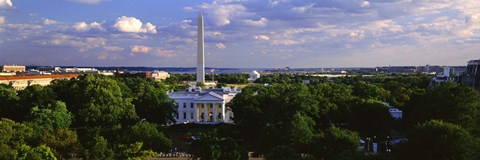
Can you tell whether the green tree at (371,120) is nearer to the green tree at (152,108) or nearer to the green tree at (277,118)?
the green tree at (277,118)

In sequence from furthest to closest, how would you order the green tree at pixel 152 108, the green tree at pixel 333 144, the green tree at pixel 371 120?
the green tree at pixel 152 108, the green tree at pixel 371 120, the green tree at pixel 333 144

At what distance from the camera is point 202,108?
84.4m

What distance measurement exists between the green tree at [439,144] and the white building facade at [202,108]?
4899 cm

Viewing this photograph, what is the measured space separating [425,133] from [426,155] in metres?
1.82

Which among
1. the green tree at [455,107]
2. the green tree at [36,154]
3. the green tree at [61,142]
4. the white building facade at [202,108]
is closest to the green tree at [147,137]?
the green tree at [61,142]

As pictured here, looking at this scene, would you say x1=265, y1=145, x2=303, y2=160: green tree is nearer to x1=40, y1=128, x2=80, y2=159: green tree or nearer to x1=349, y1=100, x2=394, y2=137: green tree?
x1=40, y1=128, x2=80, y2=159: green tree

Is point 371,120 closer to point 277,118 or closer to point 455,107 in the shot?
point 455,107

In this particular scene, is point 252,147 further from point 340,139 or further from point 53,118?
point 53,118

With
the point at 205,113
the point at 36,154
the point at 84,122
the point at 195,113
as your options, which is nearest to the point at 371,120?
the point at 84,122

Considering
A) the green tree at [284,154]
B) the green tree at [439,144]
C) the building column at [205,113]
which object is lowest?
the building column at [205,113]

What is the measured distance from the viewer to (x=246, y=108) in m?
59.5

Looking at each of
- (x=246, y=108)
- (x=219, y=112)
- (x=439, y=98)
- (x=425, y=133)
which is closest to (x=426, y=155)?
(x=425, y=133)

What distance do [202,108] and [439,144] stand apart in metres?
55.0

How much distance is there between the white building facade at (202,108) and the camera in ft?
270
